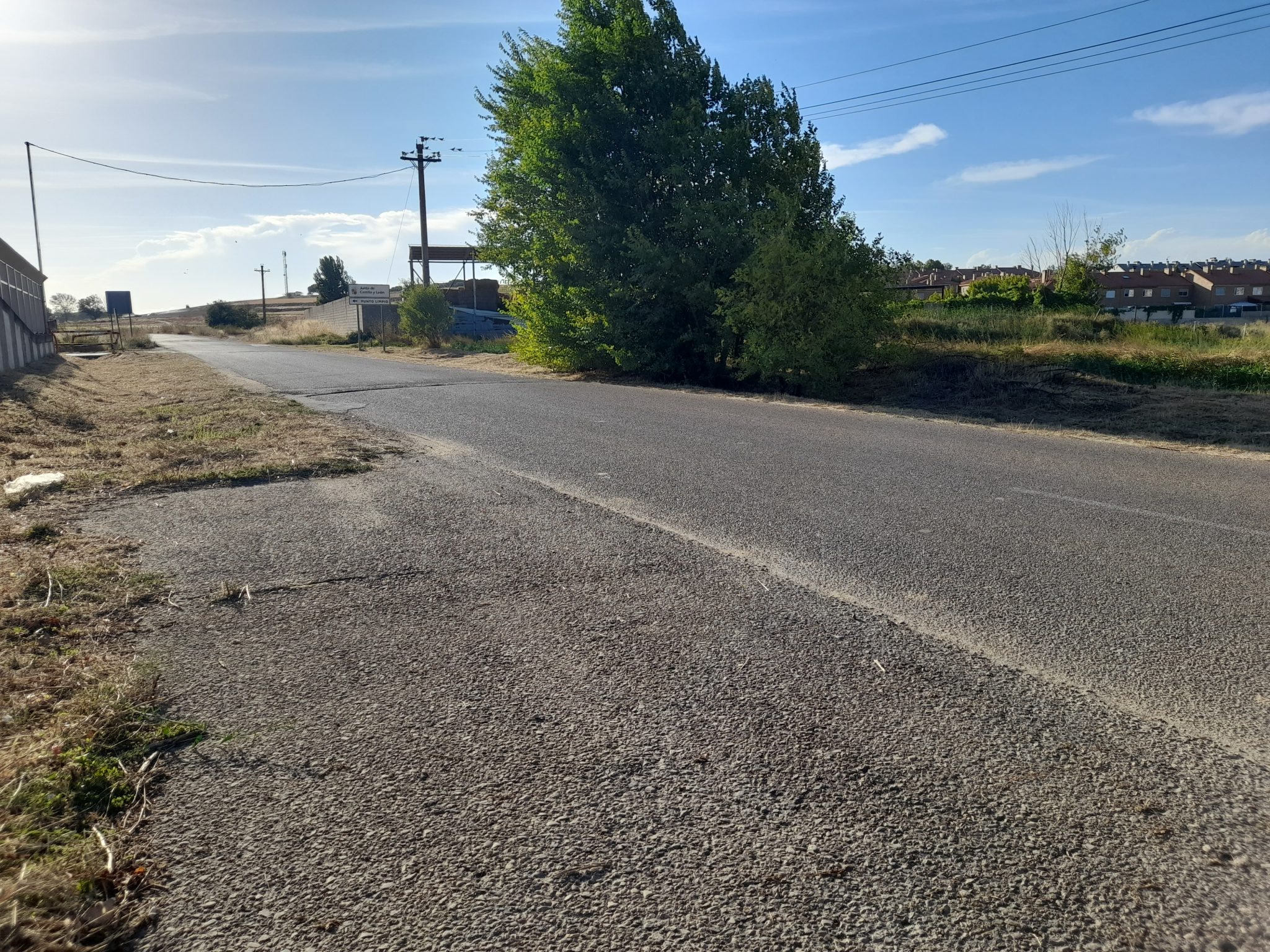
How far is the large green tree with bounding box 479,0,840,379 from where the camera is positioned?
61.1 feet

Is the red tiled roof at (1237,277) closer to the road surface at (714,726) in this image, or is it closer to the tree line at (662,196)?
the tree line at (662,196)

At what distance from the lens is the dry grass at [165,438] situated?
25.6 feet

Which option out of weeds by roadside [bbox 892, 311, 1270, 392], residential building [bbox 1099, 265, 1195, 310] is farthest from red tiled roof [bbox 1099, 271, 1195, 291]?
weeds by roadside [bbox 892, 311, 1270, 392]

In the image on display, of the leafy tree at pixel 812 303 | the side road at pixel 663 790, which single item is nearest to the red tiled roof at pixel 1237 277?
the leafy tree at pixel 812 303

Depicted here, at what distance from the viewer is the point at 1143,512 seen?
6152mm

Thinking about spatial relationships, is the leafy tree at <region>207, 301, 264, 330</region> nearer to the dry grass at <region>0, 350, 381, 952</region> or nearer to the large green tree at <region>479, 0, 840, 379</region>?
the large green tree at <region>479, 0, 840, 379</region>

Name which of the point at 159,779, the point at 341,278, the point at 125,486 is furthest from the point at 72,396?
the point at 341,278

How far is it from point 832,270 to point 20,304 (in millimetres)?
25695

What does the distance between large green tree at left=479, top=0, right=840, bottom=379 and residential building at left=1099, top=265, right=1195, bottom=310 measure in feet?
253

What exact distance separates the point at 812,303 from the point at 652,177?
18.6 ft

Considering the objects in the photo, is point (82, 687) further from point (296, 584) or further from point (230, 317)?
point (230, 317)

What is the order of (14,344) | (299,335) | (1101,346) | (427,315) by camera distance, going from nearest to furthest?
1. (1101,346)
2. (14,344)
3. (427,315)
4. (299,335)

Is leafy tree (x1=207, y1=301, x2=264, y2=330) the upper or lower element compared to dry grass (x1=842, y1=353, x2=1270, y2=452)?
upper

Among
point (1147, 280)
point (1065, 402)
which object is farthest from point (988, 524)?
point (1147, 280)
